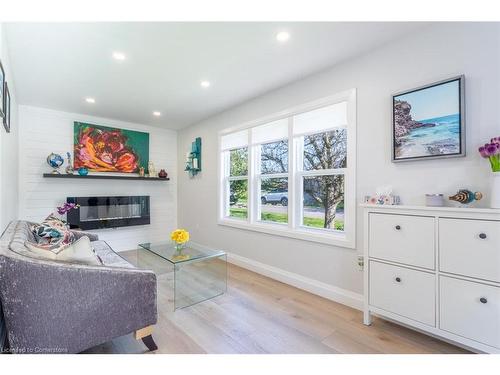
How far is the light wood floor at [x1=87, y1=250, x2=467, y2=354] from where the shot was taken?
5.95ft

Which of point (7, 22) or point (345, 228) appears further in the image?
point (345, 228)

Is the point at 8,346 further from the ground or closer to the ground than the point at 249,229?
closer to the ground

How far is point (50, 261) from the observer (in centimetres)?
147

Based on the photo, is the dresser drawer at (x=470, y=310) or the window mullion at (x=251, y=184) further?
the window mullion at (x=251, y=184)

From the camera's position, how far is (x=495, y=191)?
5.16ft

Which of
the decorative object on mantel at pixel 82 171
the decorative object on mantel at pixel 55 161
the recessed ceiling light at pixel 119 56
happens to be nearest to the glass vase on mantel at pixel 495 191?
the recessed ceiling light at pixel 119 56

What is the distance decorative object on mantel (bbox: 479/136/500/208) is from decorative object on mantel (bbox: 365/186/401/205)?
25.2 inches

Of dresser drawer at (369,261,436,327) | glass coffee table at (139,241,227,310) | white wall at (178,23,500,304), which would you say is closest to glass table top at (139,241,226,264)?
glass coffee table at (139,241,227,310)

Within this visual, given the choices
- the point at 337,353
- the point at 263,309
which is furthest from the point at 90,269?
the point at 337,353

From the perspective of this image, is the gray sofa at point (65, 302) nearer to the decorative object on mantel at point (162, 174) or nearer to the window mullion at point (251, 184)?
the window mullion at point (251, 184)

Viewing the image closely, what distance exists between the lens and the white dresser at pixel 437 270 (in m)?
1.53

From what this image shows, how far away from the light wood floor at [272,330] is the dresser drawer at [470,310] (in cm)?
29
